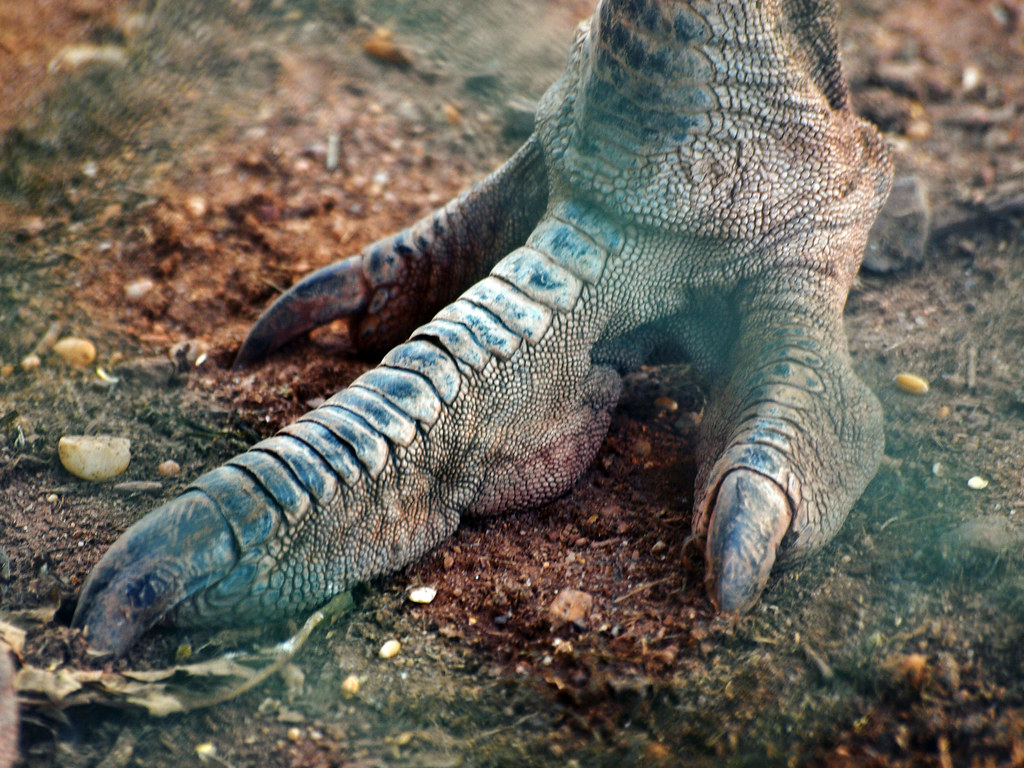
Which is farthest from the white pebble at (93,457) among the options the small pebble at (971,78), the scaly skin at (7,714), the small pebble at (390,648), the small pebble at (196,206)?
the small pebble at (971,78)

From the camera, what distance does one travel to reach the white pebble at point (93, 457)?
91.8 inches

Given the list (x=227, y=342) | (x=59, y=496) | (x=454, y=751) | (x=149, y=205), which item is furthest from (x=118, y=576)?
(x=149, y=205)

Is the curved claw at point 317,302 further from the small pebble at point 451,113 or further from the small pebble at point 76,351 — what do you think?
the small pebble at point 451,113

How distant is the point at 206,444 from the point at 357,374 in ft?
1.65

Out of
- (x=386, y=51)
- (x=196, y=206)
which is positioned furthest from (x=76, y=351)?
(x=386, y=51)

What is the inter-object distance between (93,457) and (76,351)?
59 centimetres

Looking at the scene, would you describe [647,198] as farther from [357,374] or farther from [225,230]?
[225,230]

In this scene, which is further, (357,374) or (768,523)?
(357,374)

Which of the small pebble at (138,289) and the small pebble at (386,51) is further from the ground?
the small pebble at (386,51)

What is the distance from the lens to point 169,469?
238cm

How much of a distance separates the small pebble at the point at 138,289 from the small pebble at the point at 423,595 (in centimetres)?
166

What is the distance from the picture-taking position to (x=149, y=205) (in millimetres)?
3314

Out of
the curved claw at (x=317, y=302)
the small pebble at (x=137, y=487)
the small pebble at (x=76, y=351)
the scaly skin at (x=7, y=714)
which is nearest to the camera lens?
the scaly skin at (x=7, y=714)

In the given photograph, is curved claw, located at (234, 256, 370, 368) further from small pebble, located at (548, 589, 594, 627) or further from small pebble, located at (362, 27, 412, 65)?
small pebble, located at (362, 27, 412, 65)
